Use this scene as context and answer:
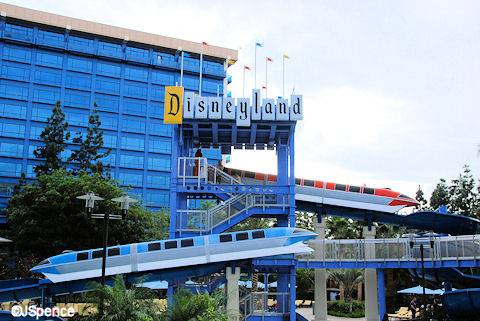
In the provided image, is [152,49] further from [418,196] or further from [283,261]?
[283,261]

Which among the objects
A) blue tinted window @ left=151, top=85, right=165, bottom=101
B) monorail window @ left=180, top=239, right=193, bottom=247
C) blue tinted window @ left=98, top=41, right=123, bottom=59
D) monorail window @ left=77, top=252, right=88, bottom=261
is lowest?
monorail window @ left=77, top=252, right=88, bottom=261

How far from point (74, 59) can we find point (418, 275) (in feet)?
225

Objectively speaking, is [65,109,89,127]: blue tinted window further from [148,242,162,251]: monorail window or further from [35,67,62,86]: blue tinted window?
[148,242,162,251]: monorail window

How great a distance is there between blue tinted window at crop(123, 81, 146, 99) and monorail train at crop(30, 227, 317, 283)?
A: 62570 mm

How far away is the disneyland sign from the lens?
113 feet

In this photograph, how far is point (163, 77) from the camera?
304 ft

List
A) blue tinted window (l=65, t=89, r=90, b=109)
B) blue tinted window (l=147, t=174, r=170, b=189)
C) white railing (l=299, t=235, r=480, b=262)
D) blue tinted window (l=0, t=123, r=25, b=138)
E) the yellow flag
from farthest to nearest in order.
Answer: blue tinted window (l=147, t=174, r=170, b=189), blue tinted window (l=65, t=89, r=90, b=109), blue tinted window (l=0, t=123, r=25, b=138), the yellow flag, white railing (l=299, t=235, r=480, b=262)

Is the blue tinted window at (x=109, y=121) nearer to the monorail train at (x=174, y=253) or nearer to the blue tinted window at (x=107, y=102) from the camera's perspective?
the blue tinted window at (x=107, y=102)

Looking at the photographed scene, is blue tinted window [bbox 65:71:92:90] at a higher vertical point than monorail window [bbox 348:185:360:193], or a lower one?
higher

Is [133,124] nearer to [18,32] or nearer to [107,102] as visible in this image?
[107,102]

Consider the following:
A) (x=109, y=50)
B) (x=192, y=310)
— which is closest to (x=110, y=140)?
(x=109, y=50)

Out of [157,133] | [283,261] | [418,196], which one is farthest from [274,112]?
[157,133]

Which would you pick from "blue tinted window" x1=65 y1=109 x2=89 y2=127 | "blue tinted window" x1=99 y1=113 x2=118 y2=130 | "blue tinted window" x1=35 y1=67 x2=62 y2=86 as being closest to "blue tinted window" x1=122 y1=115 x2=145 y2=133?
"blue tinted window" x1=99 y1=113 x2=118 y2=130

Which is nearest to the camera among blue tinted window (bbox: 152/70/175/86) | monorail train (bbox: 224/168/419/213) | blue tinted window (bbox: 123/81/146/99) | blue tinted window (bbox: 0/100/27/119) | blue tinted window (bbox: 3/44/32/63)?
monorail train (bbox: 224/168/419/213)
